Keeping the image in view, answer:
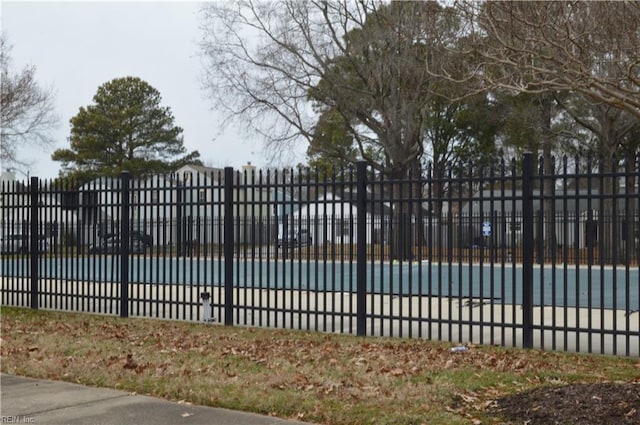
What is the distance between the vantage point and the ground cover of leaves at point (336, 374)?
6.47m

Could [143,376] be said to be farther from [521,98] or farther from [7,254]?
[521,98]

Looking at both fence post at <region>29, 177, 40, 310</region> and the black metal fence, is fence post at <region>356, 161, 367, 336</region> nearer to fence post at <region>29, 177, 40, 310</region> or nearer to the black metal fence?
the black metal fence

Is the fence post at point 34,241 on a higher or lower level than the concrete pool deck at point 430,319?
higher

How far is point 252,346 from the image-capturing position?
33.2 feet

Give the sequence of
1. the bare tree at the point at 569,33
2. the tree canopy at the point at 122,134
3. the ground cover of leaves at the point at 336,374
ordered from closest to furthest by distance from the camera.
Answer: the ground cover of leaves at the point at 336,374 < the bare tree at the point at 569,33 < the tree canopy at the point at 122,134

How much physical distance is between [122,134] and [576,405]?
5479 cm

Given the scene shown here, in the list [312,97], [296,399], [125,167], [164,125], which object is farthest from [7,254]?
[164,125]

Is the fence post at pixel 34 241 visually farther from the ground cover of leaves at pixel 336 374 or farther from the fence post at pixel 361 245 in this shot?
the fence post at pixel 361 245

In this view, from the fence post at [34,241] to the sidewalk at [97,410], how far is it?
6.79m

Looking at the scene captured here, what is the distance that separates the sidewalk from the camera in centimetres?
664

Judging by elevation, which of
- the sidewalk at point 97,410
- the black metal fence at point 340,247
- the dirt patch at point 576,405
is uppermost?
the black metal fence at point 340,247

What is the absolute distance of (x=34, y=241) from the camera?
14.6m

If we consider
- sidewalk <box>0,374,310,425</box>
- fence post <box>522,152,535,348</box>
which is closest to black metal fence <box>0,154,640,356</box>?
fence post <box>522,152,535,348</box>

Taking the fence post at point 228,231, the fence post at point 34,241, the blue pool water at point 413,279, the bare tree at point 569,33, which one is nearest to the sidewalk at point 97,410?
the blue pool water at point 413,279
